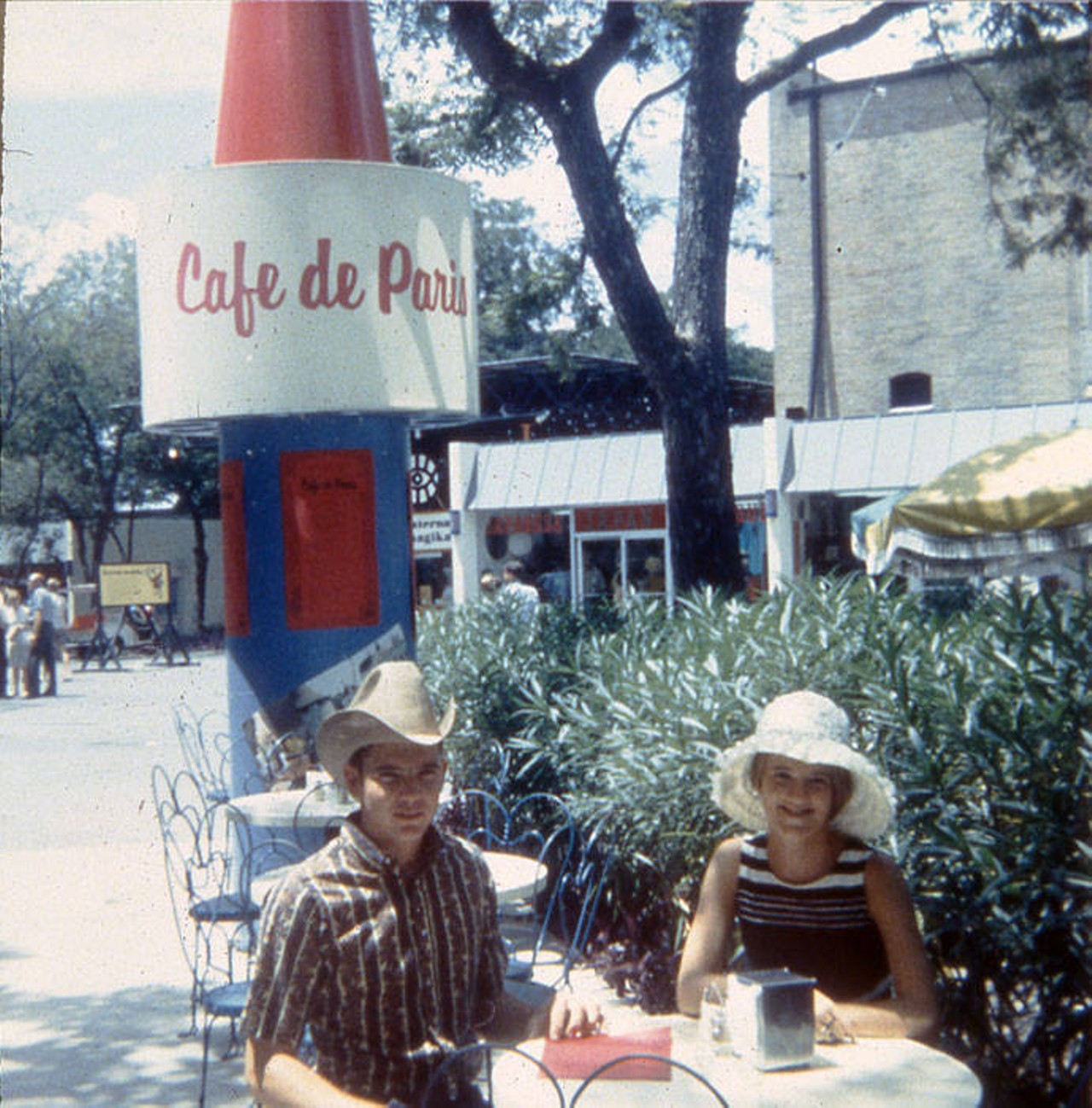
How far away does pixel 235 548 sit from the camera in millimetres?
6961

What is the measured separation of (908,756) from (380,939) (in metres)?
2.00

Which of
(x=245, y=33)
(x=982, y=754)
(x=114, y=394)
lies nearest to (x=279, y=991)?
(x=982, y=754)

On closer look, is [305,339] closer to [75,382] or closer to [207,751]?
[207,751]

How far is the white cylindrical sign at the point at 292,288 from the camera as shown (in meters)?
6.49

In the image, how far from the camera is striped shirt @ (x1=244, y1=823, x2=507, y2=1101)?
272cm

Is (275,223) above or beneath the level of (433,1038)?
above

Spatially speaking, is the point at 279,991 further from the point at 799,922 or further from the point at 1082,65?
the point at 1082,65

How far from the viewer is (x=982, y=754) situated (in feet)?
13.0

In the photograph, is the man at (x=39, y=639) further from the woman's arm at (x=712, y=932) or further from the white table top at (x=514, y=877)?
the woman's arm at (x=712, y=932)

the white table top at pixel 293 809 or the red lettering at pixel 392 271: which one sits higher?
the red lettering at pixel 392 271

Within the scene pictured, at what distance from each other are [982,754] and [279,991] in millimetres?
2087

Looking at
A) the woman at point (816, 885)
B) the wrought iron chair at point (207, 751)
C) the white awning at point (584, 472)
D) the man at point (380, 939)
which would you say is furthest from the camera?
the white awning at point (584, 472)

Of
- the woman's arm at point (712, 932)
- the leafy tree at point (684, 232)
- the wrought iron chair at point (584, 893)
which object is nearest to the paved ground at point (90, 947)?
the wrought iron chair at point (584, 893)

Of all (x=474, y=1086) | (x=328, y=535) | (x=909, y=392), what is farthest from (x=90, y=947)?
(x=909, y=392)
